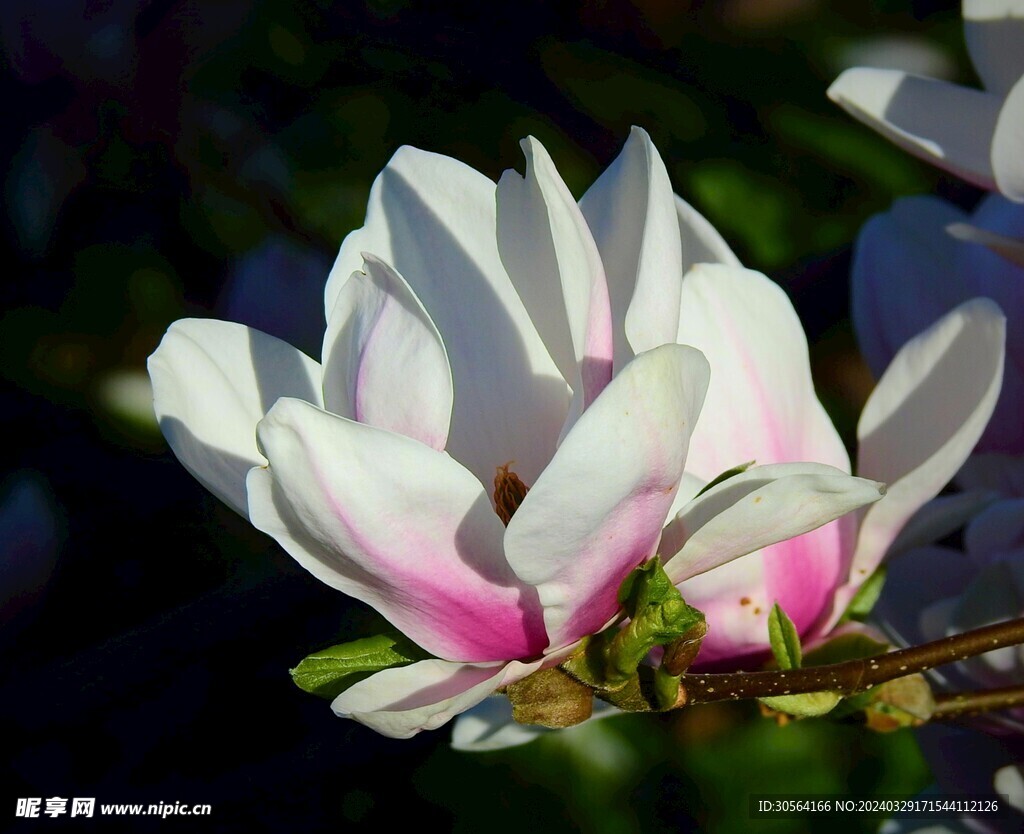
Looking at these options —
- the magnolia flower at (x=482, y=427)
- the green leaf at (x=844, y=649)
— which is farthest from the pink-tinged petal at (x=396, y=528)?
the green leaf at (x=844, y=649)

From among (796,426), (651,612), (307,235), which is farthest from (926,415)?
(307,235)

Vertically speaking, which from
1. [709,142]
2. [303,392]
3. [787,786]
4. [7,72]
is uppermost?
[7,72]

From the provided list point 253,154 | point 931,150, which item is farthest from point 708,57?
point 931,150

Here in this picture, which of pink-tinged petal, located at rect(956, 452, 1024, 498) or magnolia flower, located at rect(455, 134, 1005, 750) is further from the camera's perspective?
pink-tinged petal, located at rect(956, 452, 1024, 498)

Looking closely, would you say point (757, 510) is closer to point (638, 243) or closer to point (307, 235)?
point (638, 243)

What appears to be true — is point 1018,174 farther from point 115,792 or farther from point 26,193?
point 26,193

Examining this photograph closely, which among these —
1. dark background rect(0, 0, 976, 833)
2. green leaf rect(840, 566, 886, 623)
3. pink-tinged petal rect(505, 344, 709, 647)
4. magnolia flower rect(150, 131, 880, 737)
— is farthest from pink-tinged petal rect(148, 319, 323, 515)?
dark background rect(0, 0, 976, 833)

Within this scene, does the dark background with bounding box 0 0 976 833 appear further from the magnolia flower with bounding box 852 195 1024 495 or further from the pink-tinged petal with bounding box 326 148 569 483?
the pink-tinged petal with bounding box 326 148 569 483
